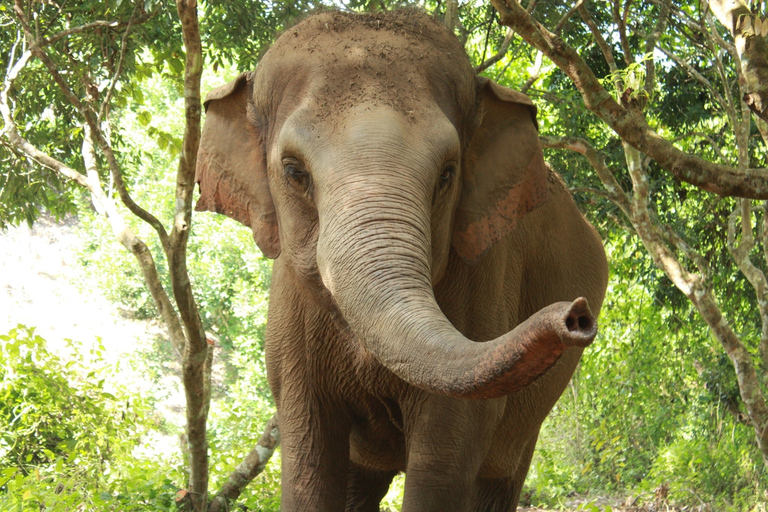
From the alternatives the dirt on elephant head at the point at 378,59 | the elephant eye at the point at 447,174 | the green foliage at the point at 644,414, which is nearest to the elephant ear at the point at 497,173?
the dirt on elephant head at the point at 378,59

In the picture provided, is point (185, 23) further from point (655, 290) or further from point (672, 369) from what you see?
point (672, 369)

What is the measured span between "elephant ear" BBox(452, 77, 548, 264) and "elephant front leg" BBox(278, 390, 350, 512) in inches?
32.1

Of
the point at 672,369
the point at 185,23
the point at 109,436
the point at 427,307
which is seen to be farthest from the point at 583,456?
the point at 427,307

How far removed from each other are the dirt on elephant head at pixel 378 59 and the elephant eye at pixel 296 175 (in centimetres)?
18

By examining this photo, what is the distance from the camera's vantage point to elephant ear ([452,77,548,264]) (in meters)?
3.16

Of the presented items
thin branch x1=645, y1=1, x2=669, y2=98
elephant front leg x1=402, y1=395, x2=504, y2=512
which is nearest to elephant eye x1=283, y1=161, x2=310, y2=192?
elephant front leg x1=402, y1=395, x2=504, y2=512

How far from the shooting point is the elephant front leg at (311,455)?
11.1 ft

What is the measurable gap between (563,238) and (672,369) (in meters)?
6.99

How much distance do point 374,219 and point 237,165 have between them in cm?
90

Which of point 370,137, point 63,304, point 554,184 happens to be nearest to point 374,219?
point 370,137

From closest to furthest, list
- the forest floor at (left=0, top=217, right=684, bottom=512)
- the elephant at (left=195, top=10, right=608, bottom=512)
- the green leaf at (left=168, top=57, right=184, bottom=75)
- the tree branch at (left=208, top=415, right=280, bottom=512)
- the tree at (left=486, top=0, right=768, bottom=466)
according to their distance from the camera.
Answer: the elephant at (left=195, top=10, right=608, bottom=512) < the tree at (left=486, top=0, right=768, bottom=466) < the tree branch at (left=208, top=415, right=280, bottom=512) < the green leaf at (left=168, top=57, right=184, bottom=75) < the forest floor at (left=0, top=217, right=684, bottom=512)

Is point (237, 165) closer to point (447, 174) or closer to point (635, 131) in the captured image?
point (447, 174)

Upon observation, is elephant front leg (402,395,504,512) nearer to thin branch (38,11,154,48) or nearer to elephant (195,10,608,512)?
elephant (195,10,608,512)

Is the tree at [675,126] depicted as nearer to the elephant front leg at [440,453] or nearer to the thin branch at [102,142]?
the elephant front leg at [440,453]
